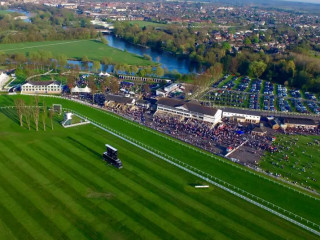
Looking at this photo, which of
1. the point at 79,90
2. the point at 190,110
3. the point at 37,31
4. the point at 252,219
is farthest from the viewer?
the point at 37,31

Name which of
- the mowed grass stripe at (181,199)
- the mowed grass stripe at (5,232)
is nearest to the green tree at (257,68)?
the mowed grass stripe at (181,199)

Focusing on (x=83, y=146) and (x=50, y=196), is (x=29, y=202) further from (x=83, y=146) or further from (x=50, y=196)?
(x=83, y=146)

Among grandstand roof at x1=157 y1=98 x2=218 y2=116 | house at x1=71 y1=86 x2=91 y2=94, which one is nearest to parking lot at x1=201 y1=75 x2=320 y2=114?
grandstand roof at x1=157 y1=98 x2=218 y2=116

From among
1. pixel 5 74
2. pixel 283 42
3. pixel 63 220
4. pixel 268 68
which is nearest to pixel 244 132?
pixel 63 220

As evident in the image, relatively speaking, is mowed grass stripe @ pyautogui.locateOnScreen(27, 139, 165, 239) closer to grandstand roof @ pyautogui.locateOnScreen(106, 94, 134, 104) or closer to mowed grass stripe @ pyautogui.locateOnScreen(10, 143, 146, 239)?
mowed grass stripe @ pyautogui.locateOnScreen(10, 143, 146, 239)

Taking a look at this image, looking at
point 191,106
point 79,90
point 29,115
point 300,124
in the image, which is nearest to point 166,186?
point 191,106

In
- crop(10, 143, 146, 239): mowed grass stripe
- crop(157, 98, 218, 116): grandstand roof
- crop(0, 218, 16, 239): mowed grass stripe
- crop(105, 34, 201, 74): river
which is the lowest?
crop(105, 34, 201, 74): river

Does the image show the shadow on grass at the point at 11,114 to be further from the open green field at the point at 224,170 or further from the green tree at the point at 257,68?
the green tree at the point at 257,68
